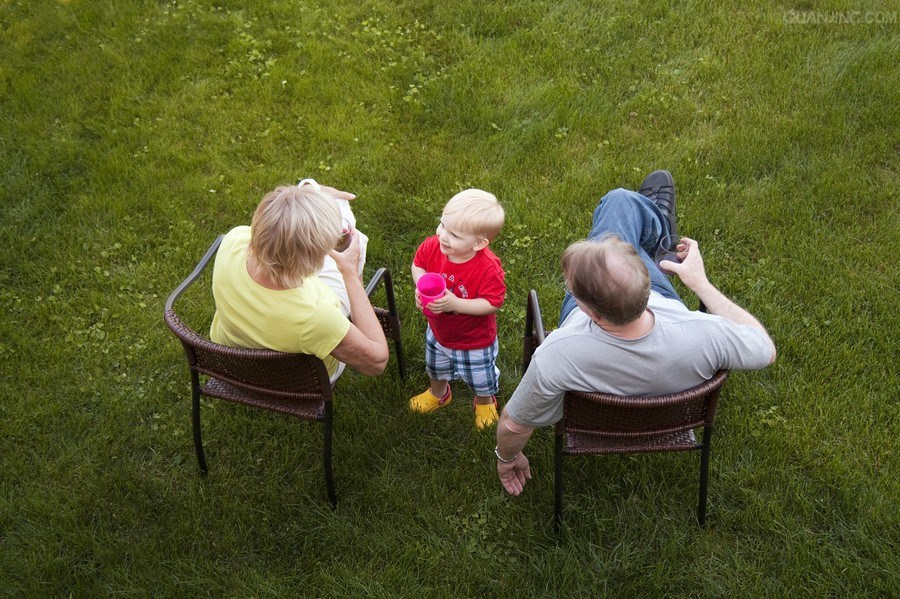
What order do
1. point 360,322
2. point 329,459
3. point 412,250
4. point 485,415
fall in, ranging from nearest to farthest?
point 360,322, point 329,459, point 485,415, point 412,250

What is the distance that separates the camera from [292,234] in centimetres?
292

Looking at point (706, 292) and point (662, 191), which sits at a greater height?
point (706, 292)

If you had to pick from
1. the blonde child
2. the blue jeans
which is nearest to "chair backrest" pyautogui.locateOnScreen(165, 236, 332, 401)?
the blonde child

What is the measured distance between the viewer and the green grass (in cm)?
344

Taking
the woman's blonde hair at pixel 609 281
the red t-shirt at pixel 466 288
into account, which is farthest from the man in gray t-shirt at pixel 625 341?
the red t-shirt at pixel 466 288

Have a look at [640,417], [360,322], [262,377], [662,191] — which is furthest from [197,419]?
[662,191]

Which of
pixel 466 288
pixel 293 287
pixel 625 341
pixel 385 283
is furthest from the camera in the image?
pixel 385 283

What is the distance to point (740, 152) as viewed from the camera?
17.4 feet

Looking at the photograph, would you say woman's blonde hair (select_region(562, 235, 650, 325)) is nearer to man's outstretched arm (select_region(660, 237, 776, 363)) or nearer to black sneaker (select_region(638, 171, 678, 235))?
man's outstretched arm (select_region(660, 237, 776, 363))

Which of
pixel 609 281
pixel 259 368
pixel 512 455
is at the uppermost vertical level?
pixel 609 281

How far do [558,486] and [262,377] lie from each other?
1.34 m

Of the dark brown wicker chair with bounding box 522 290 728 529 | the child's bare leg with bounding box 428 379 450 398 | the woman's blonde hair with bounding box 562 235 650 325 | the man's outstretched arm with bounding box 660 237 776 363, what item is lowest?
the child's bare leg with bounding box 428 379 450 398

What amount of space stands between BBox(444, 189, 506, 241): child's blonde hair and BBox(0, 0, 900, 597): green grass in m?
1.14

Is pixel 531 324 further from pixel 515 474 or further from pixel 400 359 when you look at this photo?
pixel 400 359
